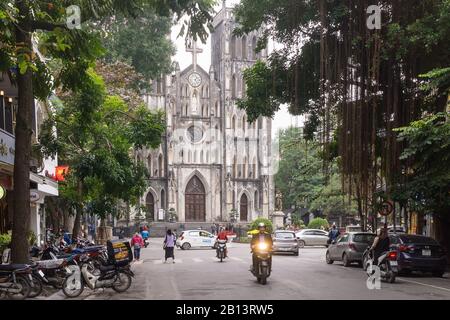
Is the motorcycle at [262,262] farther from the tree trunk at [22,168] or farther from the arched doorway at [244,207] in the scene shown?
the arched doorway at [244,207]

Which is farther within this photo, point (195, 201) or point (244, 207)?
point (244, 207)

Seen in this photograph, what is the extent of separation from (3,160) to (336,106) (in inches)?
422

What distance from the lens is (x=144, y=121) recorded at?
24141 mm

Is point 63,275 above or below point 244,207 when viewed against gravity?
below

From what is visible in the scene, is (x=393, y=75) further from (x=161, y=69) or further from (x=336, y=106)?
(x=161, y=69)

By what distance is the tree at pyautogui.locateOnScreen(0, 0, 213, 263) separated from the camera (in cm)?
1324

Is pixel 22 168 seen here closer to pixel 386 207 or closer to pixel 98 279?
pixel 98 279

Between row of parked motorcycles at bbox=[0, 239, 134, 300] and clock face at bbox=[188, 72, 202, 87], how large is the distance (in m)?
55.9

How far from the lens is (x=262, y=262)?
679 inches

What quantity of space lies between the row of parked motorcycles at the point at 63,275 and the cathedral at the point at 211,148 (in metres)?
51.9

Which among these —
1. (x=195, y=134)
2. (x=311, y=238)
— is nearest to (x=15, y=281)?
(x=311, y=238)

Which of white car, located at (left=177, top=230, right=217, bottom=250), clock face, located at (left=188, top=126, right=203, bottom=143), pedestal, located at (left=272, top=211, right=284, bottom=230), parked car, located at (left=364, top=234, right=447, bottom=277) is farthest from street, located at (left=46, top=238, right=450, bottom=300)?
clock face, located at (left=188, top=126, right=203, bottom=143)

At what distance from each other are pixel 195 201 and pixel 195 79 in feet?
43.8

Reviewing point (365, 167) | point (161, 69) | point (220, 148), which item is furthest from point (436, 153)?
point (220, 148)
